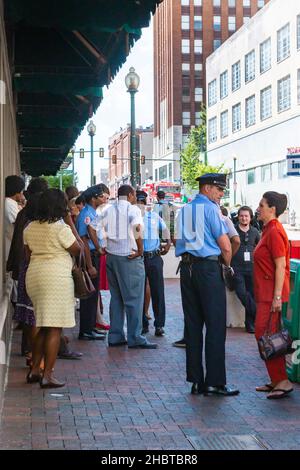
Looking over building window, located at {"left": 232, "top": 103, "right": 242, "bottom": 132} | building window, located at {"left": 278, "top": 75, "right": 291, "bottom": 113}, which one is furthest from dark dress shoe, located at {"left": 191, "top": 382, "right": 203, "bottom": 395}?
building window, located at {"left": 232, "top": 103, "right": 242, "bottom": 132}

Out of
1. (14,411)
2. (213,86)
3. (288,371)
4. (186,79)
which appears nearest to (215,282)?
(288,371)

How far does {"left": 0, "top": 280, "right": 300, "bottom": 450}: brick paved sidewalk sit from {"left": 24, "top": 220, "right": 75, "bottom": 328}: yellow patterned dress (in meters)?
0.70

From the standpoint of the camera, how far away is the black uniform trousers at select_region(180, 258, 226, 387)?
26.1 ft

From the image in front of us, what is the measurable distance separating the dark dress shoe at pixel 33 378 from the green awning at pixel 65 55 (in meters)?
3.66

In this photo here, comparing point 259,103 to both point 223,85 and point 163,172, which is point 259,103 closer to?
point 223,85

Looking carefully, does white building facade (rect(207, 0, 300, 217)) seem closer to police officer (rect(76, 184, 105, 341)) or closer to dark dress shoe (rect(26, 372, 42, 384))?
police officer (rect(76, 184, 105, 341))

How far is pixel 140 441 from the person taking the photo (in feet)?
20.1

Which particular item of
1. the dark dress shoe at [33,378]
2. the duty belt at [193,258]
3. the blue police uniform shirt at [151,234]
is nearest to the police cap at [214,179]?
the duty belt at [193,258]

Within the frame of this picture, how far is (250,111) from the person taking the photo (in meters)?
73.5

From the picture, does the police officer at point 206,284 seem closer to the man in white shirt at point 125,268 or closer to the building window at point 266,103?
the man in white shirt at point 125,268

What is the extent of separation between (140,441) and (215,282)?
2.21 metres

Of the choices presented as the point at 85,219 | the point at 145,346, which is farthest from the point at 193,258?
the point at 85,219

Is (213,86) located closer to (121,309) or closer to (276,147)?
(276,147)
